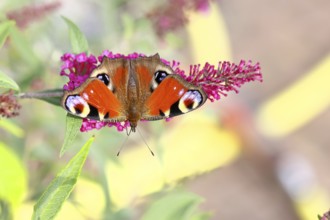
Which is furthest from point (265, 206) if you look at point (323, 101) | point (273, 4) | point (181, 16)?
point (181, 16)

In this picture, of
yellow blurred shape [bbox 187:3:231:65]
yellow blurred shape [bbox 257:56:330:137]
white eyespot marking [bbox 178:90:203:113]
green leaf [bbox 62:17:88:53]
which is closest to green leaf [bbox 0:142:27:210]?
green leaf [bbox 62:17:88:53]

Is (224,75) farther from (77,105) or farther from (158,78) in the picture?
(77,105)

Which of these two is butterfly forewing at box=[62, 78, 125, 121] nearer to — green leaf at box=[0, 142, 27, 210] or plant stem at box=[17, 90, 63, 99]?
plant stem at box=[17, 90, 63, 99]

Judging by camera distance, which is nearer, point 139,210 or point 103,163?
point 103,163

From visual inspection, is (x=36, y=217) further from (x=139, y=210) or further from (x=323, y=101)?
(x=323, y=101)

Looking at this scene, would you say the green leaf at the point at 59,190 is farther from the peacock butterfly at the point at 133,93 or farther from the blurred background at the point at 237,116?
the blurred background at the point at 237,116

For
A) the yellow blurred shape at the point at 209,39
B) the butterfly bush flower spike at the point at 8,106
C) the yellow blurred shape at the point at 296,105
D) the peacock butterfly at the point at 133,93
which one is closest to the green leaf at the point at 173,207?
the peacock butterfly at the point at 133,93
